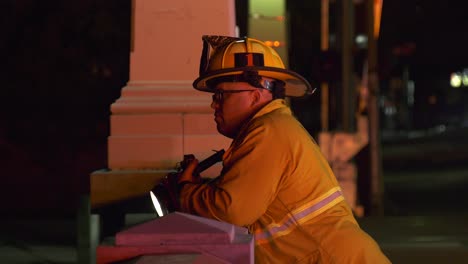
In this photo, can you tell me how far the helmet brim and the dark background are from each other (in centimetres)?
1064

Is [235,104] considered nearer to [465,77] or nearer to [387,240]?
[387,240]

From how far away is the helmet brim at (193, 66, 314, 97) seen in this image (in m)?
3.31

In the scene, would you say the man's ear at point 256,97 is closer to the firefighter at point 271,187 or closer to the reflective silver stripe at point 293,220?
the firefighter at point 271,187

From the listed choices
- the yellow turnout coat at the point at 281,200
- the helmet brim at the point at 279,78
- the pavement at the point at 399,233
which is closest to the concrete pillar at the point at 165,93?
the pavement at the point at 399,233

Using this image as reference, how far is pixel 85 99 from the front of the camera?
3331 cm

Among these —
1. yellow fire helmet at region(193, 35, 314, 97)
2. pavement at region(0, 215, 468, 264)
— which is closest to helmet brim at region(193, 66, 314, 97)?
yellow fire helmet at region(193, 35, 314, 97)

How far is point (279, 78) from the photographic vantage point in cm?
343

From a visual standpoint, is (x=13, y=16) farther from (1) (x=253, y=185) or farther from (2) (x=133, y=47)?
(1) (x=253, y=185)

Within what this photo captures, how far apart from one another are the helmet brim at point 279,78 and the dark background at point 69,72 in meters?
10.6

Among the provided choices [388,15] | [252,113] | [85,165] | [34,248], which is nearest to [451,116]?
[388,15]

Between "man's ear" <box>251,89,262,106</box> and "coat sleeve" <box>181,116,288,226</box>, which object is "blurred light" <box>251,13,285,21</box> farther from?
"coat sleeve" <box>181,116,288,226</box>

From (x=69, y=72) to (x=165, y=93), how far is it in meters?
19.9

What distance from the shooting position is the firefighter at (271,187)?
3020 millimetres

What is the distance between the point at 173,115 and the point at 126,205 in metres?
0.86
